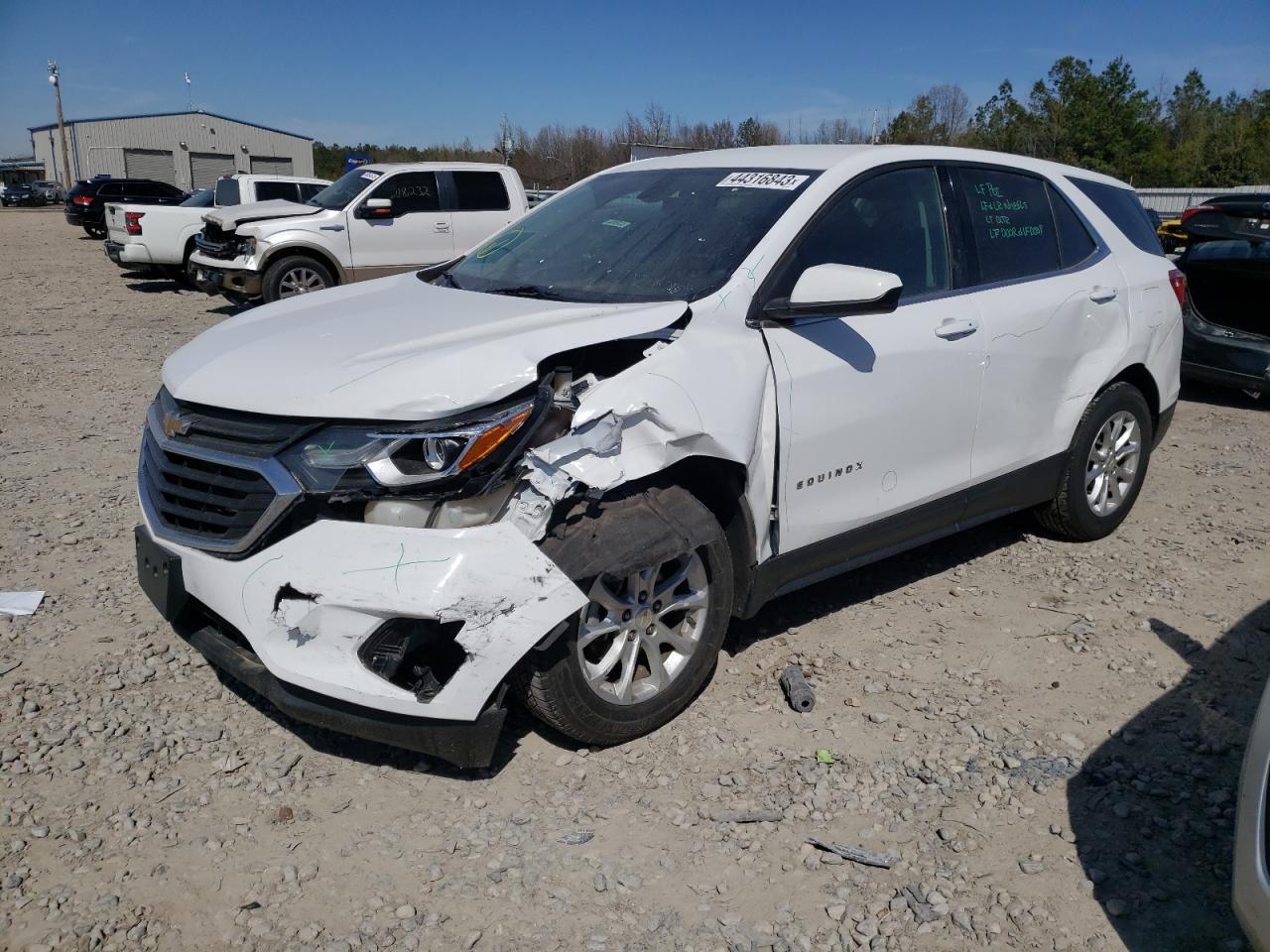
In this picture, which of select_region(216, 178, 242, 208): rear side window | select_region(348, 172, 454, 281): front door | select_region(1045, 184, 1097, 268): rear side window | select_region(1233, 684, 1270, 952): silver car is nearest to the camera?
select_region(1233, 684, 1270, 952): silver car

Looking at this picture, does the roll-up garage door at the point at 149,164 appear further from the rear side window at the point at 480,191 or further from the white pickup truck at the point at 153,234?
the rear side window at the point at 480,191

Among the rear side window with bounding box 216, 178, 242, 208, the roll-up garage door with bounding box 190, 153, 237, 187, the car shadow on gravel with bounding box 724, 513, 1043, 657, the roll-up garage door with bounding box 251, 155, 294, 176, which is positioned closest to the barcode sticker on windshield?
the car shadow on gravel with bounding box 724, 513, 1043, 657

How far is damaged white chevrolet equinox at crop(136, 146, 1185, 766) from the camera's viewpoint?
8.70ft

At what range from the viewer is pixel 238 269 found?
1170 centimetres

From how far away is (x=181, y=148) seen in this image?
60.0 m

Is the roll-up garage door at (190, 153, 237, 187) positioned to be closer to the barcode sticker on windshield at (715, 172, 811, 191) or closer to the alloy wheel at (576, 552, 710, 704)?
the barcode sticker on windshield at (715, 172, 811, 191)

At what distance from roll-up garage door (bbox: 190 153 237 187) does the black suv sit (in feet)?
118

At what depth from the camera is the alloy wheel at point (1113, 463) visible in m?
4.76

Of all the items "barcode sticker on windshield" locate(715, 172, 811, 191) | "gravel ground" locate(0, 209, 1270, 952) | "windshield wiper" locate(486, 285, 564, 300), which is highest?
"barcode sticker on windshield" locate(715, 172, 811, 191)

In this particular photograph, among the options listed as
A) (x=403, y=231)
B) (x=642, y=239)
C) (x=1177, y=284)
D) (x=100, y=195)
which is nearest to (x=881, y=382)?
(x=642, y=239)

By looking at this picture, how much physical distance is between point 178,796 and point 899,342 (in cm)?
283

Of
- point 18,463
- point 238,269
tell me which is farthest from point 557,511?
point 238,269

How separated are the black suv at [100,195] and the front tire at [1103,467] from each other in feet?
86.3

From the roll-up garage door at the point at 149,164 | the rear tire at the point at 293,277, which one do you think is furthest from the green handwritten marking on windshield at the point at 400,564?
the roll-up garage door at the point at 149,164
